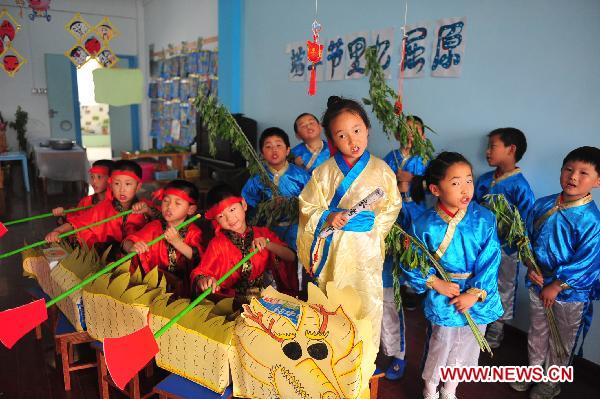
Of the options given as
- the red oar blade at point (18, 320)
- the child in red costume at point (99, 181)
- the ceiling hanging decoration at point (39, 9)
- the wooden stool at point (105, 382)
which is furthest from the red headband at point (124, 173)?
the ceiling hanging decoration at point (39, 9)

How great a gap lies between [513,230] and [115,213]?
7.52 feet

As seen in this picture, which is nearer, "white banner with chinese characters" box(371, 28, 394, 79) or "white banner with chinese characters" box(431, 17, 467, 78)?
"white banner with chinese characters" box(431, 17, 467, 78)

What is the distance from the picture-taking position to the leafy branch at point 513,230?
2.01 meters

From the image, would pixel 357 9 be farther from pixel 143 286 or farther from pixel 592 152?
pixel 143 286

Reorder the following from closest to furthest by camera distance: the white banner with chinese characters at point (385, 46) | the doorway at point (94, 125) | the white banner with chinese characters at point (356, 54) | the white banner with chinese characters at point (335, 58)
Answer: the white banner with chinese characters at point (385, 46) < the white banner with chinese characters at point (356, 54) < the white banner with chinese characters at point (335, 58) < the doorway at point (94, 125)

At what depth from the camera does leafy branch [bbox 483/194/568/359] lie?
2.01 metres

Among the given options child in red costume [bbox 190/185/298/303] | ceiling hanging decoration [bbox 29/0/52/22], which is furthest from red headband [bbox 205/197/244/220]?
ceiling hanging decoration [bbox 29/0/52/22]

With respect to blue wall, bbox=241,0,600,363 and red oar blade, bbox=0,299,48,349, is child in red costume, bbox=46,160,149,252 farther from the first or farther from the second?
blue wall, bbox=241,0,600,363

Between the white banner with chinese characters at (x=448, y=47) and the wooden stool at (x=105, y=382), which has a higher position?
the white banner with chinese characters at (x=448, y=47)

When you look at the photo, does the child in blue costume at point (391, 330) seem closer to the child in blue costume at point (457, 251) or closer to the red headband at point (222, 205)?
the child in blue costume at point (457, 251)

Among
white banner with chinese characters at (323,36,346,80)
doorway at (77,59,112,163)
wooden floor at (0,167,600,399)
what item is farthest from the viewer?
doorway at (77,59,112,163)

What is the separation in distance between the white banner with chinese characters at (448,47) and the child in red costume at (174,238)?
1923 millimetres

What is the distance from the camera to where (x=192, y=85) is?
6.80 m

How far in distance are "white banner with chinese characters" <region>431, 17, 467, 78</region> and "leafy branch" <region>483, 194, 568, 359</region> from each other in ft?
4.15
